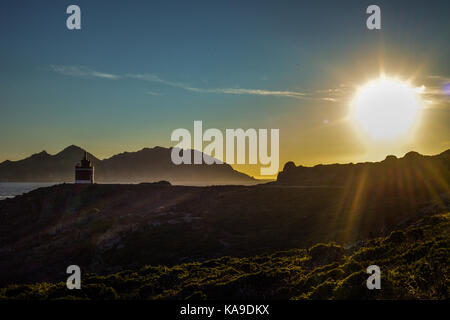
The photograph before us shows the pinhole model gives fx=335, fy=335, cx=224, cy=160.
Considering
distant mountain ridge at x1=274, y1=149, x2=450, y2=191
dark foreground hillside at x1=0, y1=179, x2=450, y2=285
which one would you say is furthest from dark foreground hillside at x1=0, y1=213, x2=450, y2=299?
distant mountain ridge at x1=274, y1=149, x2=450, y2=191

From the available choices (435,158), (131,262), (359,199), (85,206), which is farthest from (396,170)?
(85,206)

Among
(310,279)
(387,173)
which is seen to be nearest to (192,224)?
(310,279)

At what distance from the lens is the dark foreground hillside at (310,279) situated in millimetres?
12641

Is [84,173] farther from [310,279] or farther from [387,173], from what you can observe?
[310,279]

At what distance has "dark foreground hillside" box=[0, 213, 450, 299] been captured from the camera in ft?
41.5

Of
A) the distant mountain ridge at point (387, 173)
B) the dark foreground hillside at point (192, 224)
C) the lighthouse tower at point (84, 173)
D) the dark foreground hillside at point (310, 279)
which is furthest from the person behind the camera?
the lighthouse tower at point (84, 173)

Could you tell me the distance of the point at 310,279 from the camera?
15.8 meters

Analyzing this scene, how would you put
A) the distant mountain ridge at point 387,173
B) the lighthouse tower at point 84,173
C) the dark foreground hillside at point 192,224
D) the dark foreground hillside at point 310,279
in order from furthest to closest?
the lighthouse tower at point 84,173
the distant mountain ridge at point 387,173
the dark foreground hillside at point 192,224
the dark foreground hillside at point 310,279

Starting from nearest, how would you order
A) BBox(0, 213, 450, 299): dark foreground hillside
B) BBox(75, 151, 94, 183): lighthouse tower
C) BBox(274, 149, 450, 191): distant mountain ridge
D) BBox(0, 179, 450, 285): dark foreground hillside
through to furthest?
BBox(0, 213, 450, 299): dark foreground hillside → BBox(0, 179, 450, 285): dark foreground hillside → BBox(274, 149, 450, 191): distant mountain ridge → BBox(75, 151, 94, 183): lighthouse tower

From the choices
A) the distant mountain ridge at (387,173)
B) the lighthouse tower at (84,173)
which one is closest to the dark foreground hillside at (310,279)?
the distant mountain ridge at (387,173)

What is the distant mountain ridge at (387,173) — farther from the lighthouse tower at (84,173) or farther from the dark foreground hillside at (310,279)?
the lighthouse tower at (84,173)

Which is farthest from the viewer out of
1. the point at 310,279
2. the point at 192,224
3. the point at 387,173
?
the point at 387,173

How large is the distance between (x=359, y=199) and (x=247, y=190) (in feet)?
55.5

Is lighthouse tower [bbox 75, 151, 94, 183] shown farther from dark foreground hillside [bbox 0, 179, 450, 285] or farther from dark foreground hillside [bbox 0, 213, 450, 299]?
dark foreground hillside [bbox 0, 213, 450, 299]
